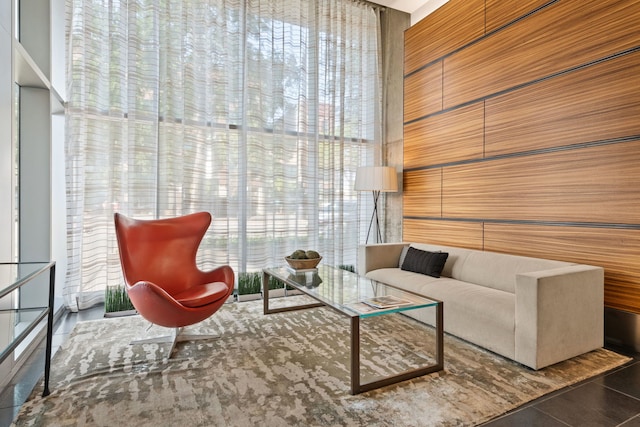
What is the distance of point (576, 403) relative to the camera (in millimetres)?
1895

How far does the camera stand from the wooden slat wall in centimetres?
254

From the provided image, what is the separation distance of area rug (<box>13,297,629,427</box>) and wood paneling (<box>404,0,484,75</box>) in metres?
2.99

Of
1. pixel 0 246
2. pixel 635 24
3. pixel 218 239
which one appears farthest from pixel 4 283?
pixel 635 24

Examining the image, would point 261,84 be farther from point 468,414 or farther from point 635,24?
point 468,414

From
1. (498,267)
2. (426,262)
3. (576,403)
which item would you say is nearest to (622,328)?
(498,267)

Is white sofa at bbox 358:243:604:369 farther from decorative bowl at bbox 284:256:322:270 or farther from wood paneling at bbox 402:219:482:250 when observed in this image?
decorative bowl at bbox 284:256:322:270

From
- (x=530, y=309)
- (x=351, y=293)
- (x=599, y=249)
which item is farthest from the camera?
(x=599, y=249)

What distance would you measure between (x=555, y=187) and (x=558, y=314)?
114cm

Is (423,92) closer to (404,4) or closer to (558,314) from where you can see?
(404,4)

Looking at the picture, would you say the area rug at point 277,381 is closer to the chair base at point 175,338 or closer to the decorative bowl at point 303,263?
the chair base at point 175,338

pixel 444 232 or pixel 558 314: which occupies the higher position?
pixel 444 232

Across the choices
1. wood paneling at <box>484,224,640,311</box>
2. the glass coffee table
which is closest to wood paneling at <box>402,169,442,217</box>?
wood paneling at <box>484,224,640,311</box>

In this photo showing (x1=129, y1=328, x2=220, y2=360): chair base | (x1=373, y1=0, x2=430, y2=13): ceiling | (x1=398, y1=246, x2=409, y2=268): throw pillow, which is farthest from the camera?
(x1=373, y1=0, x2=430, y2=13): ceiling

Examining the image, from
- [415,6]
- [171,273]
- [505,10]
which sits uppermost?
[415,6]
